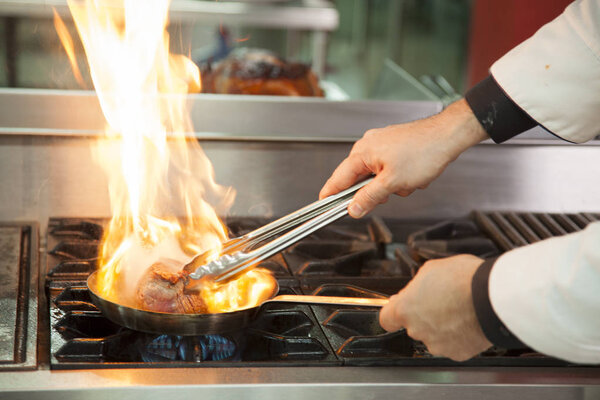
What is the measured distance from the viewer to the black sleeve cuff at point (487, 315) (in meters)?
1.00

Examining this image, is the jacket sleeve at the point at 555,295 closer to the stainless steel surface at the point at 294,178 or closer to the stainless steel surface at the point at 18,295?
the stainless steel surface at the point at 18,295

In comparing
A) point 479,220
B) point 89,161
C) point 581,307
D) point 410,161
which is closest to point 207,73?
point 89,161

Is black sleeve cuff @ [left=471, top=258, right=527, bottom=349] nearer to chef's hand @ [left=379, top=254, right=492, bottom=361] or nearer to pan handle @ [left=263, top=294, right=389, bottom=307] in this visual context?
chef's hand @ [left=379, top=254, right=492, bottom=361]

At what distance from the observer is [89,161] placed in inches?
67.1

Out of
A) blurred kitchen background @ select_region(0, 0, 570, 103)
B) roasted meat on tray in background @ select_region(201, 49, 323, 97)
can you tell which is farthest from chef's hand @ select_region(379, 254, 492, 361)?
roasted meat on tray in background @ select_region(201, 49, 323, 97)

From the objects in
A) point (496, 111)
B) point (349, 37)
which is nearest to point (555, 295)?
point (496, 111)

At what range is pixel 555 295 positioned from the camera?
95cm

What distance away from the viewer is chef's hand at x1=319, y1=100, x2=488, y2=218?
1.29 meters

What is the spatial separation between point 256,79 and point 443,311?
160 cm

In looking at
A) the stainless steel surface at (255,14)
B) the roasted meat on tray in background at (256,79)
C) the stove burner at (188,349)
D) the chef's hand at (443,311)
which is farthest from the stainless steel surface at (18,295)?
the stainless steel surface at (255,14)

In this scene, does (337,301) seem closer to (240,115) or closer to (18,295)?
(18,295)

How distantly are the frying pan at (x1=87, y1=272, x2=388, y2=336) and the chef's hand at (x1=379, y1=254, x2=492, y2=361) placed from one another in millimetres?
90

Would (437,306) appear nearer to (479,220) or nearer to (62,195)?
(479,220)

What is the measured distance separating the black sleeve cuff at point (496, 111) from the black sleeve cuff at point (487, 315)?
1.31ft
